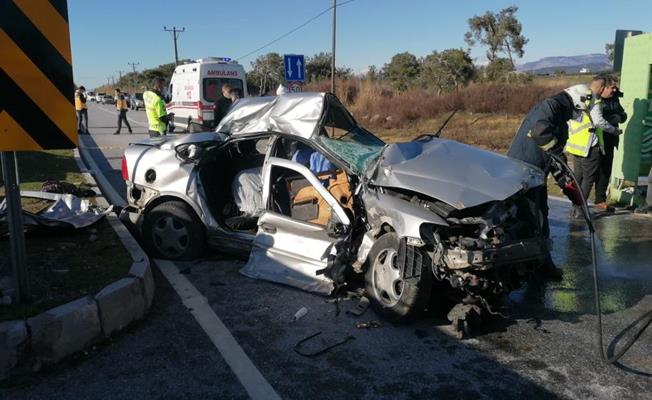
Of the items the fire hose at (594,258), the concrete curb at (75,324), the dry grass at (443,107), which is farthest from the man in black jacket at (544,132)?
the dry grass at (443,107)

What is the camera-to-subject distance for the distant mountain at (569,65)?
3394 cm

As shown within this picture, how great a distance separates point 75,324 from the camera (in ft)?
11.6

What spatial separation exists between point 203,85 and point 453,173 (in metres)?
14.9

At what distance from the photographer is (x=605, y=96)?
25.3 ft

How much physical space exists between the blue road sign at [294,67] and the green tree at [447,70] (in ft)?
48.6

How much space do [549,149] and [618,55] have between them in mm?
4717

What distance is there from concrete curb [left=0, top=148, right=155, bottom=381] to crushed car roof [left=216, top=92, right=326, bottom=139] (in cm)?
185

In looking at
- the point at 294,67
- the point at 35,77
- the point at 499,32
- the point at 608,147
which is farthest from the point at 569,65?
the point at 35,77

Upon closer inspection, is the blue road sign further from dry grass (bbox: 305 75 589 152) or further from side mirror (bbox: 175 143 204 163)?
side mirror (bbox: 175 143 204 163)

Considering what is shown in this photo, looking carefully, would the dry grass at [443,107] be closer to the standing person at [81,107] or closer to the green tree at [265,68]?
the standing person at [81,107]

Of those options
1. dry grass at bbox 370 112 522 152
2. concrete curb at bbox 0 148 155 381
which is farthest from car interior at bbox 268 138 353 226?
dry grass at bbox 370 112 522 152

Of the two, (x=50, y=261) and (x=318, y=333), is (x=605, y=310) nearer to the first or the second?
(x=318, y=333)

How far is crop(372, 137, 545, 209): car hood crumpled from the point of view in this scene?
3.81 metres

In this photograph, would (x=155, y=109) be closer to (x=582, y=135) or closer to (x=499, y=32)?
(x=582, y=135)
